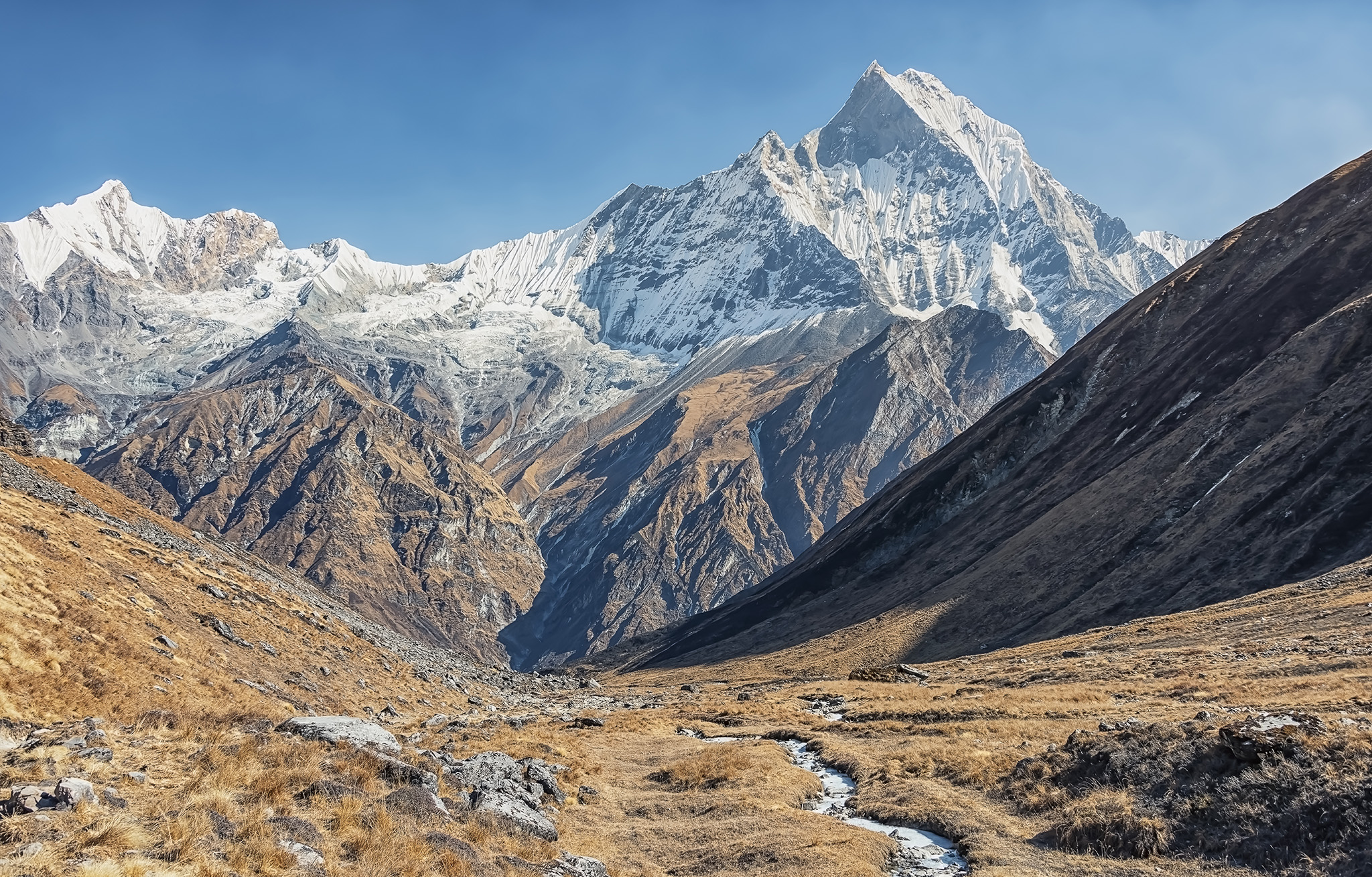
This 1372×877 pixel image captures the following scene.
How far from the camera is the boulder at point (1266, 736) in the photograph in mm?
20172

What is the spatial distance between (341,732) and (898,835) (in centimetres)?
1469

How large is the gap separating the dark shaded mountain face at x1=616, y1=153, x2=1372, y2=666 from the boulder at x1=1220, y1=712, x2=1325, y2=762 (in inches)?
2161

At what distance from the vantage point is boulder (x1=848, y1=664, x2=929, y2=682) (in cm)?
6588

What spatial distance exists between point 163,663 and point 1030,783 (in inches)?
1322

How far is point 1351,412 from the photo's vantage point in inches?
3265

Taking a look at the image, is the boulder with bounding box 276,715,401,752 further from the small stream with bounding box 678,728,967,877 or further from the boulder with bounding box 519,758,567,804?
the small stream with bounding box 678,728,967,877

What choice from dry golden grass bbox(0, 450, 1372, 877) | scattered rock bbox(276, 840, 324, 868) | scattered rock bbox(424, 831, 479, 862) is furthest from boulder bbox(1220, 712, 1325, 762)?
scattered rock bbox(276, 840, 324, 868)

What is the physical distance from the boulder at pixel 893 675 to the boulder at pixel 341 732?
47.3 meters

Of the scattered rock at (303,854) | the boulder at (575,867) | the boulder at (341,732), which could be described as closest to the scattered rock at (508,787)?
the boulder at (575,867)

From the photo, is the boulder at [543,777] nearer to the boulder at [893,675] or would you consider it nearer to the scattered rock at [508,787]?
the scattered rock at [508,787]

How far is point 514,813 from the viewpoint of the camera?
21078mm

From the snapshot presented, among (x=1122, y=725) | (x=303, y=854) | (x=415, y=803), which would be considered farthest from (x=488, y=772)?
(x=1122, y=725)

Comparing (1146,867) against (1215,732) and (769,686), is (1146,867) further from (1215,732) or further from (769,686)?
(769,686)

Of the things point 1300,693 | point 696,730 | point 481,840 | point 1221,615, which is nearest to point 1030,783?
point 1300,693
